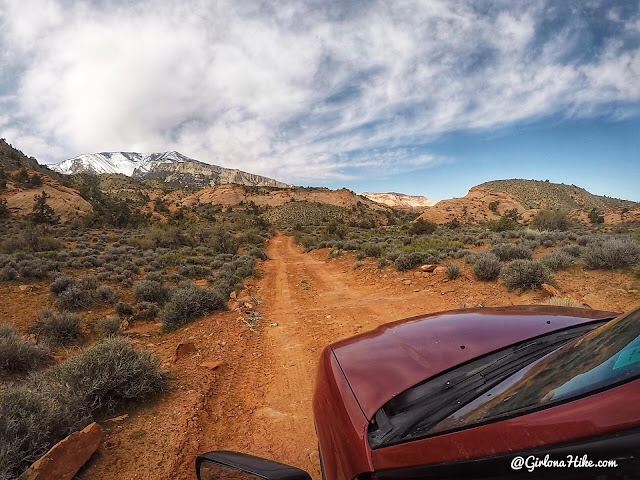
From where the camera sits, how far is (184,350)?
241 inches

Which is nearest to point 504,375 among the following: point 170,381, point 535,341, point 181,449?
point 535,341

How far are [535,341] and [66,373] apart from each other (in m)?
5.17

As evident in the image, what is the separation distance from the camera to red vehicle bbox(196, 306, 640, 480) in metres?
0.92

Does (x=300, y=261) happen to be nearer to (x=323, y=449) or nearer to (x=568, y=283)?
(x=568, y=283)

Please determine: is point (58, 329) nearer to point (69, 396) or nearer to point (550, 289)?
point (69, 396)

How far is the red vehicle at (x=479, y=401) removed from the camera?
0.92 m

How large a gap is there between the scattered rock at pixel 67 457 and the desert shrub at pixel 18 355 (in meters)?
3.33

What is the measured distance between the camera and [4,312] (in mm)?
8508

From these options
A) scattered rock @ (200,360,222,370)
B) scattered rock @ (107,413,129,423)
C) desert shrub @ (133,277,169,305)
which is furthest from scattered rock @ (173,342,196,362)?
desert shrub @ (133,277,169,305)

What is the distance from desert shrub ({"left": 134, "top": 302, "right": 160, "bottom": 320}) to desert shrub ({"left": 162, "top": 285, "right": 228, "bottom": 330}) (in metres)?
0.94

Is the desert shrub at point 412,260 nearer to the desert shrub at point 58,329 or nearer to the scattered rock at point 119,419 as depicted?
the desert shrub at point 58,329

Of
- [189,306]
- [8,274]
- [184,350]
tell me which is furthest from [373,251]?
[8,274]

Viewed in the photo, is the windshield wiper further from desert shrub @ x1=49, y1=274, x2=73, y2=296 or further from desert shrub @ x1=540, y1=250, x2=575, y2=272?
desert shrub @ x1=49, y1=274, x2=73, y2=296

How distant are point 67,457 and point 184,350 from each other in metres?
3.20
